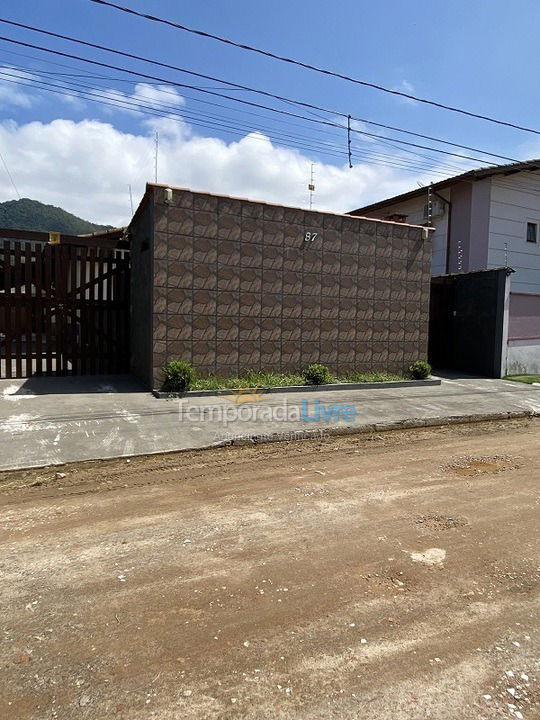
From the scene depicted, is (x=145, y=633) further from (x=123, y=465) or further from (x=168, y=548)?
(x=123, y=465)

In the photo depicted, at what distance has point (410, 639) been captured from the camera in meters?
2.69

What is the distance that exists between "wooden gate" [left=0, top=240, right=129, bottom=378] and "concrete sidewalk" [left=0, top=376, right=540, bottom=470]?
864mm

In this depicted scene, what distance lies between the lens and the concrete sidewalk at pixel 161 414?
648 cm

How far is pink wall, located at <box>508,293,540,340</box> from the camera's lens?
15.3 m

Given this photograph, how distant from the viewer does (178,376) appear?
9867mm

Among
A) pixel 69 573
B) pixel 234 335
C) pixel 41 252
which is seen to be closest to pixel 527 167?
pixel 234 335

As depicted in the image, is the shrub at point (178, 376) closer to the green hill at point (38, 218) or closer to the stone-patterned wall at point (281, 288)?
the stone-patterned wall at point (281, 288)

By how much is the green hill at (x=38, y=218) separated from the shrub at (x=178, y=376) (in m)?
38.9

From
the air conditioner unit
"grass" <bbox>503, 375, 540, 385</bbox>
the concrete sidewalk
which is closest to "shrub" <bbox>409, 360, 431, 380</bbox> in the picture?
the concrete sidewalk

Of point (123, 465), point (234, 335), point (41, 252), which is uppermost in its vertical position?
point (41, 252)

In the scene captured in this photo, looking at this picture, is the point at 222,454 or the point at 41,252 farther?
the point at 41,252

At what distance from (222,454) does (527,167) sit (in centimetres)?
1858

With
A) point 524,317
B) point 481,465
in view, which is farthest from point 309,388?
point 524,317

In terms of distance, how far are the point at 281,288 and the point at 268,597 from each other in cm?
902
